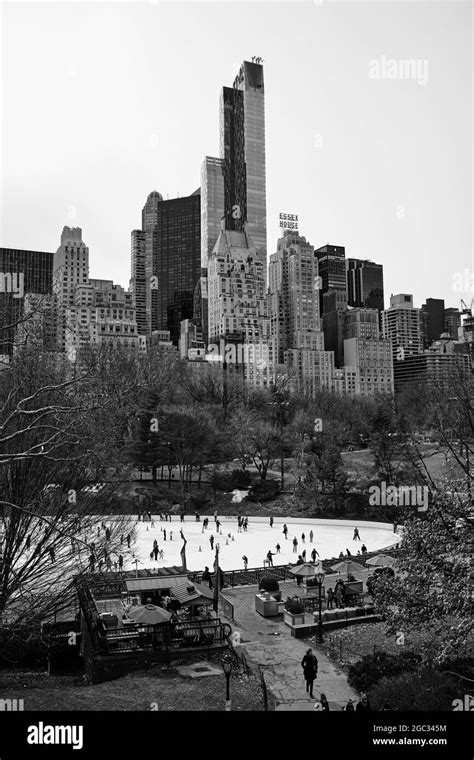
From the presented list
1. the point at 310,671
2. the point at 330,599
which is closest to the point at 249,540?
the point at 330,599

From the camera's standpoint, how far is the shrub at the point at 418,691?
39.0ft

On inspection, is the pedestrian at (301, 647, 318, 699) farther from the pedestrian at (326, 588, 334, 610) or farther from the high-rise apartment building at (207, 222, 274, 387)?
the high-rise apartment building at (207, 222, 274, 387)

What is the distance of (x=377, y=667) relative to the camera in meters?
15.4

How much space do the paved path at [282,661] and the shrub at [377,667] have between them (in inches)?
12.3

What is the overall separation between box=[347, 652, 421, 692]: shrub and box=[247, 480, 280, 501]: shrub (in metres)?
40.7

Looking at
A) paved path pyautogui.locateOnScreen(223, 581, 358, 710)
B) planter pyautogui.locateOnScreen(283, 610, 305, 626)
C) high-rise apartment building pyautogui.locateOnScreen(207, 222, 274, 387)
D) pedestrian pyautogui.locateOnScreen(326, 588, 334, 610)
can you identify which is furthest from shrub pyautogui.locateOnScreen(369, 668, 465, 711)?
high-rise apartment building pyautogui.locateOnScreen(207, 222, 274, 387)

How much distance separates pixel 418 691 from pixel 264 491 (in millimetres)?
45632

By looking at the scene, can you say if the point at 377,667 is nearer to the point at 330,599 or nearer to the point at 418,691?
the point at 418,691

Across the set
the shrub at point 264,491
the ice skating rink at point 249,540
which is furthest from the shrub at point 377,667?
the shrub at point 264,491

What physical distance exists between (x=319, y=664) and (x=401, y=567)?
15.3 ft

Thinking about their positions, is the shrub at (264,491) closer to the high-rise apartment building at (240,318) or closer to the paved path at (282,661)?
the paved path at (282,661)

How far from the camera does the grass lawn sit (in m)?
12.7

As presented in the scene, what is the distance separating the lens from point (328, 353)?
621ft
